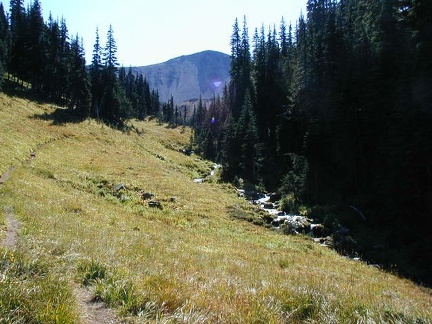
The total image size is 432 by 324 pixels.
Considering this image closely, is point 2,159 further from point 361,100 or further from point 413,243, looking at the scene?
point 361,100

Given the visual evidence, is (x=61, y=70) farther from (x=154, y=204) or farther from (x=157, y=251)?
(x=157, y=251)

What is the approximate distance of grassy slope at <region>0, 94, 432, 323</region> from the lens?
599 centimetres

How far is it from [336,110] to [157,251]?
3540 cm

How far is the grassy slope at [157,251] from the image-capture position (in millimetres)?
5992

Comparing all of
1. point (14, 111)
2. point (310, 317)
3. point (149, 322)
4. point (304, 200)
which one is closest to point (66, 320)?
point (149, 322)

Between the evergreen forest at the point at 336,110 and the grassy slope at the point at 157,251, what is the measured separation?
911 centimetres

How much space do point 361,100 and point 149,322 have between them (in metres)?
39.7

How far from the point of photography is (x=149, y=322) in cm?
516

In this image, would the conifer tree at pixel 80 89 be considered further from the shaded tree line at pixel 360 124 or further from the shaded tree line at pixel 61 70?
the shaded tree line at pixel 360 124

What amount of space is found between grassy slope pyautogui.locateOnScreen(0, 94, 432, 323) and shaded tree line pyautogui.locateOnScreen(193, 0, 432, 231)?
32.0 ft

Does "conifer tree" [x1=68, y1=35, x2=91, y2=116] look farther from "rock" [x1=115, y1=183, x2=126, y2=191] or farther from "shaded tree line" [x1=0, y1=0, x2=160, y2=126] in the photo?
"rock" [x1=115, y1=183, x2=126, y2=191]

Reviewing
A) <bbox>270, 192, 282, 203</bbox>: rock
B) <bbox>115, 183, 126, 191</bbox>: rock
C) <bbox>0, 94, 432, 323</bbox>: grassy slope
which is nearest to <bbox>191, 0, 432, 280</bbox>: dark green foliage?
<bbox>270, 192, 282, 203</bbox>: rock

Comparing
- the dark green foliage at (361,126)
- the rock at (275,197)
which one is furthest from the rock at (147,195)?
the rock at (275,197)

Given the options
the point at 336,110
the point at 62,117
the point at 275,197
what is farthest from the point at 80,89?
the point at 336,110
